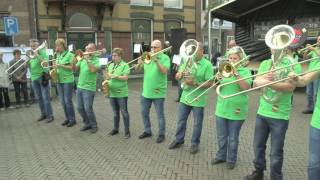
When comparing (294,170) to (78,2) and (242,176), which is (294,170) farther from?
(78,2)

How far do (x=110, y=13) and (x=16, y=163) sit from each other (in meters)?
14.1

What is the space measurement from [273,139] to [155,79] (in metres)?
2.57

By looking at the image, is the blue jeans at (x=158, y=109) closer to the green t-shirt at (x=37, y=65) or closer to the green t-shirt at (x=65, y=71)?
the green t-shirt at (x=65, y=71)

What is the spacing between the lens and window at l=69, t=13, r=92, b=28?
17906mm

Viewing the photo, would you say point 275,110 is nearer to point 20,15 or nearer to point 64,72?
point 64,72

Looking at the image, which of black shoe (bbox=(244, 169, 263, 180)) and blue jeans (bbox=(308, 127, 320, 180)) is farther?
black shoe (bbox=(244, 169, 263, 180))

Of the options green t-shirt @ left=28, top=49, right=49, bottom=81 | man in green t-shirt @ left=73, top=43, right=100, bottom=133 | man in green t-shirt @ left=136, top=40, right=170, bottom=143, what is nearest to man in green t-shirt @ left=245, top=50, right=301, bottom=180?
man in green t-shirt @ left=136, top=40, right=170, bottom=143

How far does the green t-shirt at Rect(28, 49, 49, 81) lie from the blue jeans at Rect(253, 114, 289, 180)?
5.38 m

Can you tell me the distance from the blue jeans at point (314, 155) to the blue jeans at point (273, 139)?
819 millimetres

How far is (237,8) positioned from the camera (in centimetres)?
1393

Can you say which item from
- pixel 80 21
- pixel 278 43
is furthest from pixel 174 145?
pixel 80 21

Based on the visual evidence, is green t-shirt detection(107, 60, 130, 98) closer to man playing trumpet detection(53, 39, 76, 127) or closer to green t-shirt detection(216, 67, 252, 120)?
man playing trumpet detection(53, 39, 76, 127)

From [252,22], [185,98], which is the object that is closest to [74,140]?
[185,98]

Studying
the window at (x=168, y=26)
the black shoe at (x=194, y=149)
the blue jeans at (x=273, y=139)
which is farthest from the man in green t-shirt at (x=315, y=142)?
the window at (x=168, y=26)
